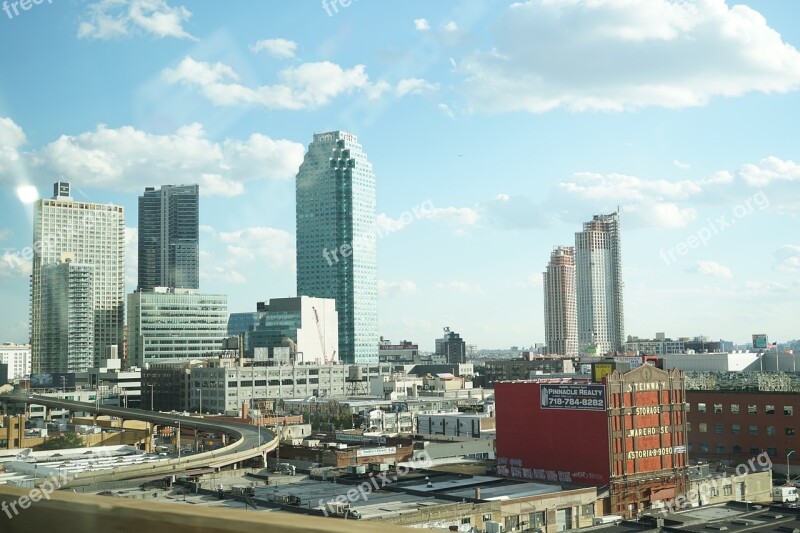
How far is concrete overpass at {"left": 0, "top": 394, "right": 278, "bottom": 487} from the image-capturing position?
5858cm

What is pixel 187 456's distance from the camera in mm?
71500

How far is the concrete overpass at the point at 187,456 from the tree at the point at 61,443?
38.3 feet

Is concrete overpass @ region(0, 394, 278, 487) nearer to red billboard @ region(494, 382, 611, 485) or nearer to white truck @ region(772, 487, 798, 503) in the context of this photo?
red billboard @ region(494, 382, 611, 485)

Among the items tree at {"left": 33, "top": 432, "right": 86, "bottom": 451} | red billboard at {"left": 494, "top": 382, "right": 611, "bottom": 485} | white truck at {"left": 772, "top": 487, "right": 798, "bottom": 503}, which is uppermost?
red billboard at {"left": 494, "top": 382, "right": 611, "bottom": 485}

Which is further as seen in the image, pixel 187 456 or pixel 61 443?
pixel 61 443

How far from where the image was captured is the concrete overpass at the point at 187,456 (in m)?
58.6

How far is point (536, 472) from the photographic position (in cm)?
6475

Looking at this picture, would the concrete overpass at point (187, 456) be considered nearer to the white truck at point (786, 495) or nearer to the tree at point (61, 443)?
the tree at point (61, 443)

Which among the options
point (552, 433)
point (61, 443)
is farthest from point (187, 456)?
point (552, 433)

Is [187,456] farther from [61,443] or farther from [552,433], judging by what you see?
[552,433]

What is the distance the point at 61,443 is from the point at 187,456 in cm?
2379

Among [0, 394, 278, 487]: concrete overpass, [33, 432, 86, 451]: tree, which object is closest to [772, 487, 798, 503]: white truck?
[0, 394, 278, 487]: concrete overpass

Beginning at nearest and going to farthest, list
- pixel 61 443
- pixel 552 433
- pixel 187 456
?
pixel 552 433 → pixel 187 456 → pixel 61 443

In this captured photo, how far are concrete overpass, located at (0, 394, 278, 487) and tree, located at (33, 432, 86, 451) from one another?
11.7 m
